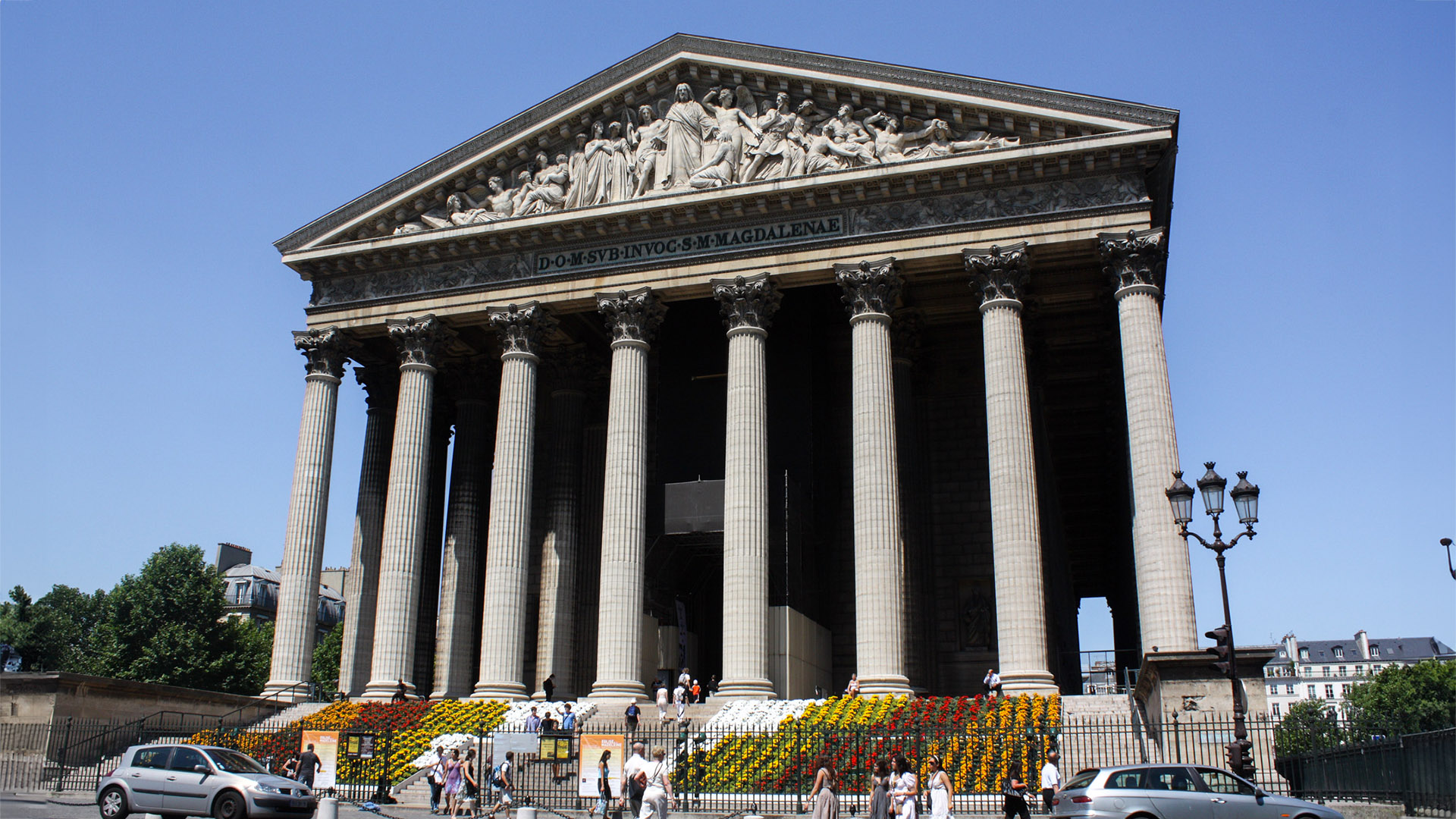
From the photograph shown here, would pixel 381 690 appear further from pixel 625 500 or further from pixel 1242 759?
pixel 1242 759

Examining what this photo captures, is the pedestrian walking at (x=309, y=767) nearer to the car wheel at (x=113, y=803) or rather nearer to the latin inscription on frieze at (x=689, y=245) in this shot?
the car wheel at (x=113, y=803)

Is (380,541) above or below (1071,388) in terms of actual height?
below

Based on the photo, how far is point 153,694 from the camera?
102 feet

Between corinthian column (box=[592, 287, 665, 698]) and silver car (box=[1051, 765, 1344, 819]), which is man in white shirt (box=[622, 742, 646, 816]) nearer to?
silver car (box=[1051, 765, 1344, 819])

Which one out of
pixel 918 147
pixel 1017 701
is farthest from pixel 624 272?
pixel 1017 701

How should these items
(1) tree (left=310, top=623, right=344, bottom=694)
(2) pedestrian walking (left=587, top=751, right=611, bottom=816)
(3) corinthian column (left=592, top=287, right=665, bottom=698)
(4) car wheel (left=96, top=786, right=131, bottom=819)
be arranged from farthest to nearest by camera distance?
(1) tree (left=310, top=623, right=344, bottom=694), (3) corinthian column (left=592, top=287, right=665, bottom=698), (2) pedestrian walking (left=587, top=751, right=611, bottom=816), (4) car wheel (left=96, top=786, right=131, bottom=819)

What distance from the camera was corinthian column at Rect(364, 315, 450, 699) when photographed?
3422cm

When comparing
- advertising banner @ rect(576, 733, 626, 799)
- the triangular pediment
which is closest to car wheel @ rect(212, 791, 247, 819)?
advertising banner @ rect(576, 733, 626, 799)

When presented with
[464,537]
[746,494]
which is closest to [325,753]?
[746,494]

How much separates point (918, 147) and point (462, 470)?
1900 centimetres

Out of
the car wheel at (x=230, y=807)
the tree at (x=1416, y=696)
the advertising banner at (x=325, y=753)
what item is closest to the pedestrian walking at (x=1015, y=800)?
the car wheel at (x=230, y=807)

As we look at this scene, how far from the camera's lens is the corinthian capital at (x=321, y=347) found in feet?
123

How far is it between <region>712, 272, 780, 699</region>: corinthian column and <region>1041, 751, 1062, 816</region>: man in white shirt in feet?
36.2

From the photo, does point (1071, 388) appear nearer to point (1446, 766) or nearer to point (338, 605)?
point (1446, 766)
